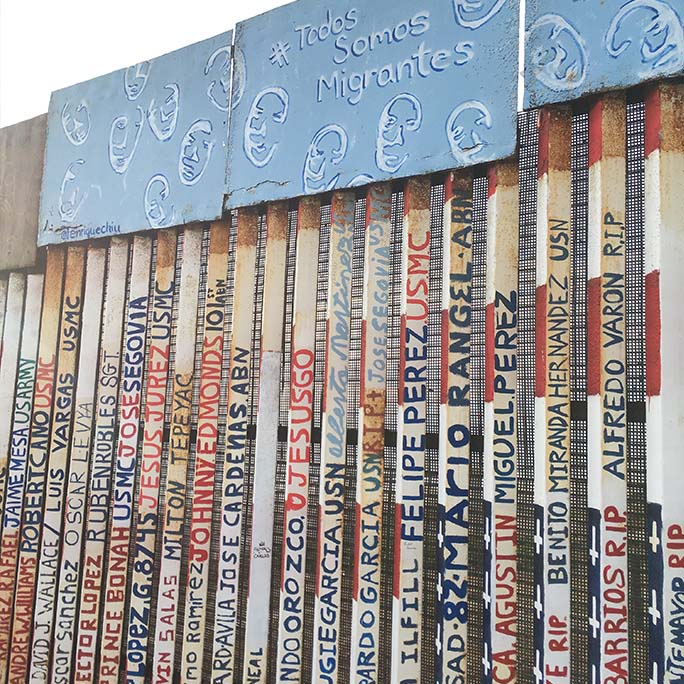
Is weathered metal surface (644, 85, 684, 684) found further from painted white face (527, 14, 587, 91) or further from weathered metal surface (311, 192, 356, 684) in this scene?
weathered metal surface (311, 192, 356, 684)

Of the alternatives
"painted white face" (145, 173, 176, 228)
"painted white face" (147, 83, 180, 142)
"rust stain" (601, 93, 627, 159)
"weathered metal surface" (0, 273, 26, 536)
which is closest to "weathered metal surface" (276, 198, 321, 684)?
"painted white face" (145, 173, 176, 228)

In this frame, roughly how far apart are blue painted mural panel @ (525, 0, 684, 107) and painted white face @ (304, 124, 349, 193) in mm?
601

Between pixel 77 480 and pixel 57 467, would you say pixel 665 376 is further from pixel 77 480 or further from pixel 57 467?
pixel 57 467

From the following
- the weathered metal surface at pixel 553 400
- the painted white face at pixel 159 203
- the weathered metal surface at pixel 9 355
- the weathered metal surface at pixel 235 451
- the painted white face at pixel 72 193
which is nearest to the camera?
the weathered metal surface at pixel 553 400

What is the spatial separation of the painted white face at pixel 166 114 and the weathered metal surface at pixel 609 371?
154 cm

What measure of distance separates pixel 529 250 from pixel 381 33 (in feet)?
→ 2.72

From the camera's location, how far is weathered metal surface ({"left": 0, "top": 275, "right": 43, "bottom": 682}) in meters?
2.82

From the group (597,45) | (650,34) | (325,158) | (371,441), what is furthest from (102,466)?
(650,34)

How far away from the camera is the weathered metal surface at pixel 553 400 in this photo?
1.70m

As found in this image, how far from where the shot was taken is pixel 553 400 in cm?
176

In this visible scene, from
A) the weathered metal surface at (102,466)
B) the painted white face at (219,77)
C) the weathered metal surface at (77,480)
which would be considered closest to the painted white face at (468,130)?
the painted white face at (219,77)

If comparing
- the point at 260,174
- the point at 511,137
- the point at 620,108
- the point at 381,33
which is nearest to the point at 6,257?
the point at 260,174

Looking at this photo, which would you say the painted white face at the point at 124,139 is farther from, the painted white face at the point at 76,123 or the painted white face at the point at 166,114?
the painted white face at the point at 76,123

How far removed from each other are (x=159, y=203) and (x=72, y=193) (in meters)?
0.50
